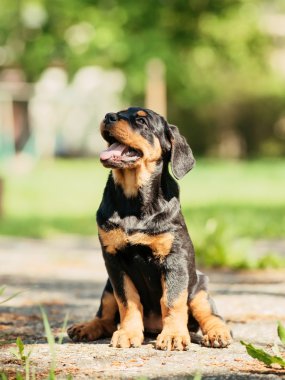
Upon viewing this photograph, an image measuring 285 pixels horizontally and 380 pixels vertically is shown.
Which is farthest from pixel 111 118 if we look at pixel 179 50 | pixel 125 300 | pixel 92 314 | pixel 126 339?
pixel 179 50

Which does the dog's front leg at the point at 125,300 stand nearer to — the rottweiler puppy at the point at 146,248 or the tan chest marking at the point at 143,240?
the rottweiler puppy at the point at 146,248

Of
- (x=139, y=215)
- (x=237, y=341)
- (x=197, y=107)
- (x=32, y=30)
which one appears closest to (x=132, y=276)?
(x=139, y=215)

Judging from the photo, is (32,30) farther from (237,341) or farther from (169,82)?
(237,341)

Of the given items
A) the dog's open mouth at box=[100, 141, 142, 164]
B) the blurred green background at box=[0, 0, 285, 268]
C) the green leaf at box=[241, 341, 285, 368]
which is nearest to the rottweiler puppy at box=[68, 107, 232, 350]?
the dog's open mouth at box=[100, 141, 142, 164]

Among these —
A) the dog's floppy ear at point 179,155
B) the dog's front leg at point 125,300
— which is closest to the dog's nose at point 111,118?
the dog's floppy ear at point 179,155

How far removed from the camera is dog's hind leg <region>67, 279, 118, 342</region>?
4.93m

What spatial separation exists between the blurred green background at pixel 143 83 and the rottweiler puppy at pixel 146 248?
14.3m

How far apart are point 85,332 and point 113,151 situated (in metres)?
1.09

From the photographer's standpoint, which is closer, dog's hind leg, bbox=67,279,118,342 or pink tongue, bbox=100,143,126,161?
pink tongue, bbox=100,143,126,161

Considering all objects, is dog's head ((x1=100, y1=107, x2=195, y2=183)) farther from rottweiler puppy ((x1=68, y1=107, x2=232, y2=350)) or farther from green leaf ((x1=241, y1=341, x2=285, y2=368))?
green leaf ((x1=241, y1=341, x2=285, y2=368))

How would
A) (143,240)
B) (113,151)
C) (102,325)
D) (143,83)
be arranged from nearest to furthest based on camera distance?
(143,240), (113,151), (102,325), (143,83)

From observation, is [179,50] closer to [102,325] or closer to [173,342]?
[102,325]

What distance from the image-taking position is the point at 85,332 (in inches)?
194

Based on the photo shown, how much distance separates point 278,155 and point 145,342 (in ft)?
97.9
